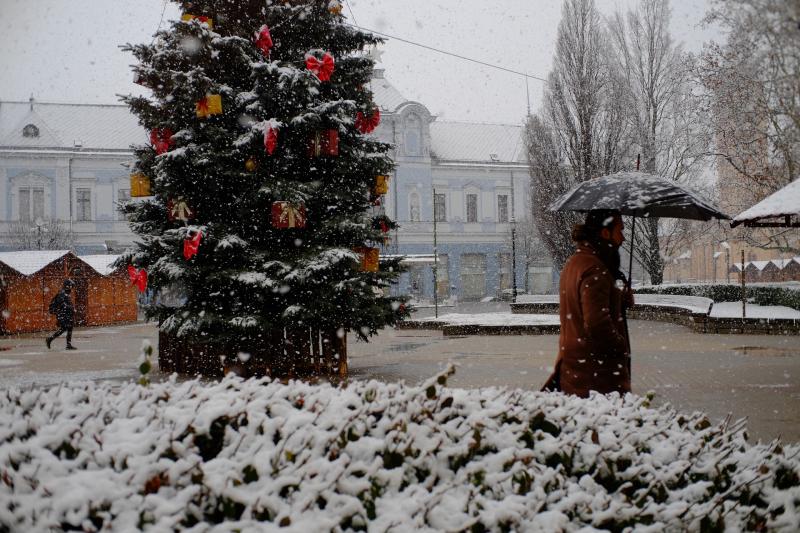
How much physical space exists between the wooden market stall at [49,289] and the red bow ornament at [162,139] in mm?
12805

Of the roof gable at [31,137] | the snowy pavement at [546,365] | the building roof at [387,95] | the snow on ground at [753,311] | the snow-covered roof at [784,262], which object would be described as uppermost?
the building roof at [387,95]

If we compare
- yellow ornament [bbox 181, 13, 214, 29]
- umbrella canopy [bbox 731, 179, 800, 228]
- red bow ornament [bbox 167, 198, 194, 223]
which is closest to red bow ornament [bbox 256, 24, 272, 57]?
yellow ornament [bbox 181, 13, 214, 29]

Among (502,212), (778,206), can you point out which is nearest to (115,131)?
(502,212)

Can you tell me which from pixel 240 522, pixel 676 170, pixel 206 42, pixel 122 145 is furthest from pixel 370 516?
pixel 122 145

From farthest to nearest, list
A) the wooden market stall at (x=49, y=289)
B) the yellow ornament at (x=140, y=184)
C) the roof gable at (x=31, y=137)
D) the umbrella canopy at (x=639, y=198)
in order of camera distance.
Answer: the roof gable at (x=31, y=137)
the wooden market stall at (x=49, y=289)
the yellow ornament at (x=140, y=184)
the umbrella canopy at (x=639, y=198)

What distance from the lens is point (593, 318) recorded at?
459 centimetres

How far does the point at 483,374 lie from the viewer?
12.0m

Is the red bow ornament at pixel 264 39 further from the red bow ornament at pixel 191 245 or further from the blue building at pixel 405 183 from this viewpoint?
the blue building at pixel 405 183

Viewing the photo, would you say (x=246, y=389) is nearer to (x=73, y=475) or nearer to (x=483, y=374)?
(x=73, y=475)

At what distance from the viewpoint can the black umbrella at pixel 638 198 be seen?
532cm

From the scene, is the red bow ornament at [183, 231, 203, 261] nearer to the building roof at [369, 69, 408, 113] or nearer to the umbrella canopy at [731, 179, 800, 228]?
the umbrella canopy at [731, 179, 800, 228]

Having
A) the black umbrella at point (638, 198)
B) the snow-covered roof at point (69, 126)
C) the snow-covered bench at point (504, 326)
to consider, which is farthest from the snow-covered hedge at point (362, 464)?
the snow-covered roof at point (69, 126)

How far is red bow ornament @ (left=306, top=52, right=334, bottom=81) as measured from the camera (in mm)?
11359

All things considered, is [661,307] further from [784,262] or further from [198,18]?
[784,262]
